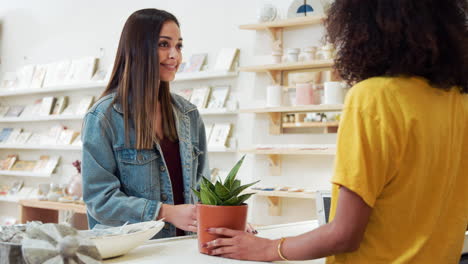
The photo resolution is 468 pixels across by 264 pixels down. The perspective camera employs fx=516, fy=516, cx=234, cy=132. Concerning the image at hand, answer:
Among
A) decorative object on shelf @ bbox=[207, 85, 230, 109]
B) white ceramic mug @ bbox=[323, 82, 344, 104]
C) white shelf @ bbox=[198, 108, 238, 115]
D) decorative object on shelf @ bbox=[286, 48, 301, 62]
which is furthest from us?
decorative object on shelf @ bbox=[207, 85, 230, 109]

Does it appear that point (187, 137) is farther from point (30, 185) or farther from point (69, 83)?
point (30, 185)

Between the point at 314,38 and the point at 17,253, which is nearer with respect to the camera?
the point at 17,253

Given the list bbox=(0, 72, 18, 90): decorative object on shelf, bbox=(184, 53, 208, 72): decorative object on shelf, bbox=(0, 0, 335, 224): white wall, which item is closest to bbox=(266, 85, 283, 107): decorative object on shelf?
bbox=(0, 0, 335, 224): white wall

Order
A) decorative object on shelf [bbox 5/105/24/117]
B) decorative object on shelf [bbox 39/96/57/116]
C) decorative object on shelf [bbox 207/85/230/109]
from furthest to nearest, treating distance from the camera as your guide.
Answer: decorative object on shelf [bbox 5/105/24/117], decorative object on shelf [bbox 39/96/57/116], decorative object on shelf [bbox 207/85/230/109]

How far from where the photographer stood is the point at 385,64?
86 centimetres

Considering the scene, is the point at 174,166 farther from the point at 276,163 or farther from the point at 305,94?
the point at 276,163

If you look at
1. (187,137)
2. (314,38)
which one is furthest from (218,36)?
(187,137)

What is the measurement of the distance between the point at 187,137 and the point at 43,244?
0.92 meters

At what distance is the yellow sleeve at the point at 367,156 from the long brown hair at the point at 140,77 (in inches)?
33.7

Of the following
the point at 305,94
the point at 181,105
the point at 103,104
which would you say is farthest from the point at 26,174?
the point at 103,104

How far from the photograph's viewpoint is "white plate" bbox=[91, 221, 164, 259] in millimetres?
1025

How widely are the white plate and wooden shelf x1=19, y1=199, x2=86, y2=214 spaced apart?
3.25 meters

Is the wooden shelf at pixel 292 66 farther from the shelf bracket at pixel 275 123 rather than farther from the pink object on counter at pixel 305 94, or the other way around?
→ the shelf bracket at pixel 275 123

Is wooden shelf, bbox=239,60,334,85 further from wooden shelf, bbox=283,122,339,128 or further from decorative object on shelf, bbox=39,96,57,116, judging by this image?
decorative object on shelf, bbox=39,96,57,116
